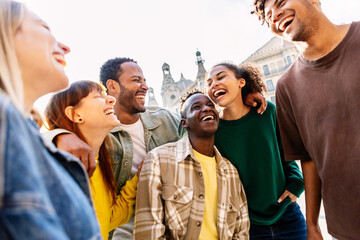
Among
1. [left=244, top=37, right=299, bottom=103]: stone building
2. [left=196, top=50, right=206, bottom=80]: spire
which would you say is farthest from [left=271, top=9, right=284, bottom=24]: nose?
[left=196, top=50, right=206, bottom=80]: spire

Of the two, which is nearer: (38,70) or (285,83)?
(38,70)

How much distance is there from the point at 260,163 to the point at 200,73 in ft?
122

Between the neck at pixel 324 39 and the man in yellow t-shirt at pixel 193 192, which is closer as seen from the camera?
the neck at pixel 324 39

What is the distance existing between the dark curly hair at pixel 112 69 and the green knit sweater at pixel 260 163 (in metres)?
2.23

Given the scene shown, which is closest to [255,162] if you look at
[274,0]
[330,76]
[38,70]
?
[330,76]

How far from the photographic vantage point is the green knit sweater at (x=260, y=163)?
257 cm

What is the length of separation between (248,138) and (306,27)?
1.49 meters

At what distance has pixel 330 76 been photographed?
1908mm

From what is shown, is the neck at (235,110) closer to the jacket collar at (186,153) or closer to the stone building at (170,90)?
the jacket collar at (186,153)

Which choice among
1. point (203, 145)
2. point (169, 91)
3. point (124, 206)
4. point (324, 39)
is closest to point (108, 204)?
point (124, 206)

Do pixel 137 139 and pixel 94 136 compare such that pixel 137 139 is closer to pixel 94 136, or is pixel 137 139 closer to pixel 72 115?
pixel 94 136

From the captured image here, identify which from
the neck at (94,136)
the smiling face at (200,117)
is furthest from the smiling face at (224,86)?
the neck at (94,136)

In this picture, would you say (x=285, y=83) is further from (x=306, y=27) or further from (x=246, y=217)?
(x=246, y=217)

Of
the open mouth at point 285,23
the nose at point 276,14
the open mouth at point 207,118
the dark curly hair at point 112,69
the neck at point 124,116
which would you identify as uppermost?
the nose at point 276,14
